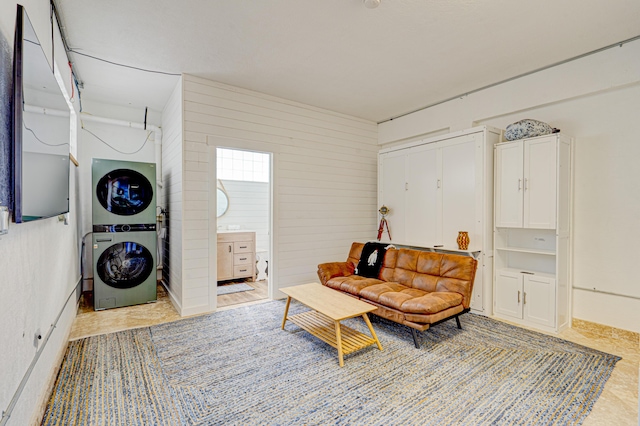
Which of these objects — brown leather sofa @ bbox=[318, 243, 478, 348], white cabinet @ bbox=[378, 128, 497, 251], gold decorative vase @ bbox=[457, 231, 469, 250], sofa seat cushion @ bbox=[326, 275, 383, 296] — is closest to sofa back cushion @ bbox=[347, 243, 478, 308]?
brown leather sofa @ bbox=[318, 243, 478, 348]

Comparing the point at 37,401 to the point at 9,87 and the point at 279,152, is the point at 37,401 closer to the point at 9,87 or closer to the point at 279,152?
the point at 9,87

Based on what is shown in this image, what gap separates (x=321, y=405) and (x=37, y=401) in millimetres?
1777

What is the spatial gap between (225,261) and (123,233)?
163 cm

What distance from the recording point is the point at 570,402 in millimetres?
2045

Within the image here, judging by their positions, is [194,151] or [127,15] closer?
[127,15]

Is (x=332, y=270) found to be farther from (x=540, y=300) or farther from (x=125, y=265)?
(x=125, y=265)

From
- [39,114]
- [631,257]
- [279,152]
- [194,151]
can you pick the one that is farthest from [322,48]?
[631,257]

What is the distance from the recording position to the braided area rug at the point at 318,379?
6.29 feet

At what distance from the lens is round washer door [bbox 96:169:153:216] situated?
12.7 ft

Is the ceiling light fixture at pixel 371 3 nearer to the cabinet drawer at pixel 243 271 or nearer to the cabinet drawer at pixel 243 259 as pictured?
the cabinet drawer at pixel 243 259

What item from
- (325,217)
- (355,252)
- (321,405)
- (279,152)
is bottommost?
(321,405)

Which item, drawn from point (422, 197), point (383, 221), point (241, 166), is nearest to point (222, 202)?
point (241, 166)

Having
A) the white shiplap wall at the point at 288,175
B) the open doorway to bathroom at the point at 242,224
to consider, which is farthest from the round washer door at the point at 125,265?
the open doorway to bathroom at the point at 242,224

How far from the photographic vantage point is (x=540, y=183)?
10.8 feet
